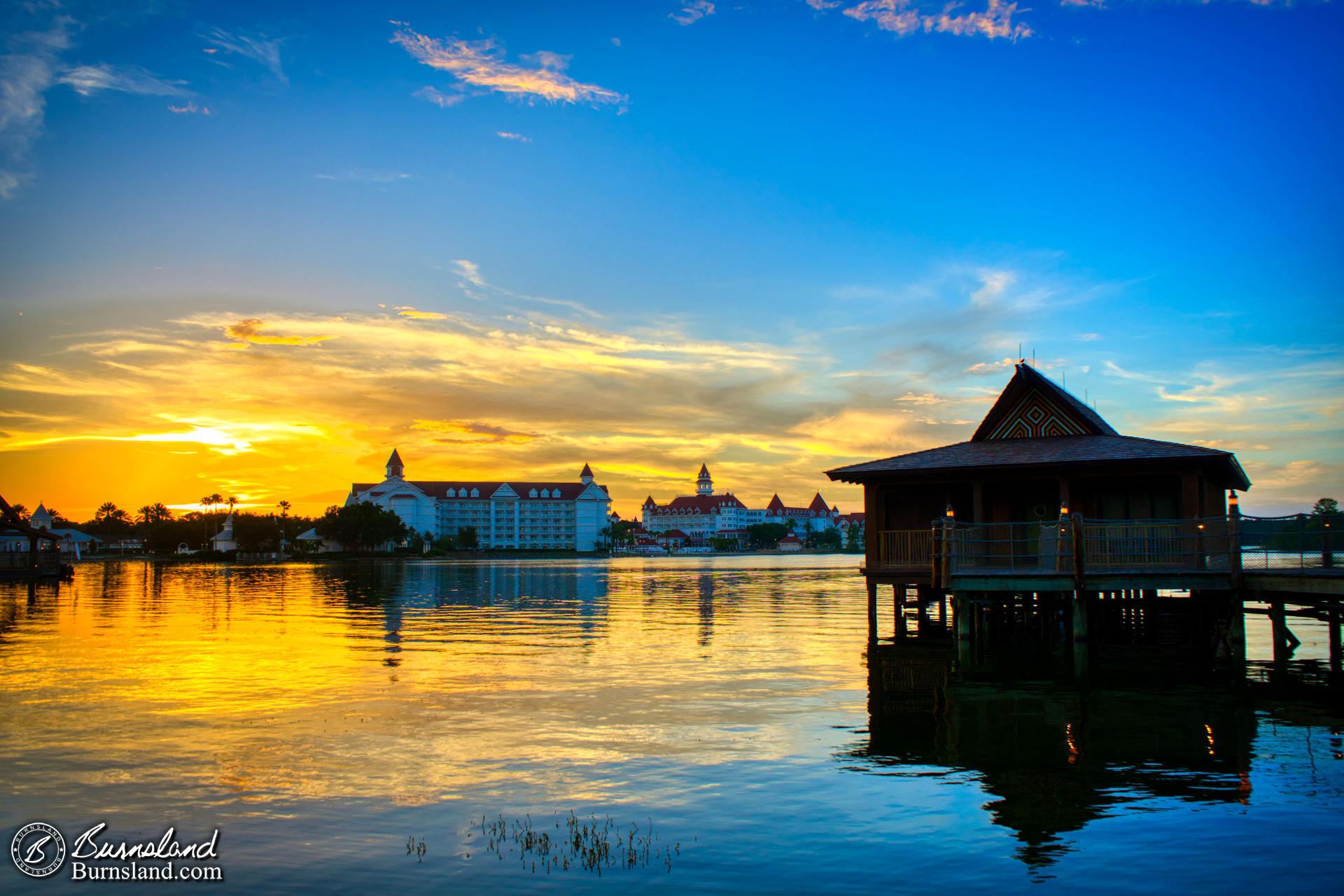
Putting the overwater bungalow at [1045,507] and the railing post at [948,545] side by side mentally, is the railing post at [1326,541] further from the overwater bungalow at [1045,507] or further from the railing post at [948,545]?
the railing post at [948,545]

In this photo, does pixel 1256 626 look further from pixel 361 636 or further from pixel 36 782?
pixel 36 782

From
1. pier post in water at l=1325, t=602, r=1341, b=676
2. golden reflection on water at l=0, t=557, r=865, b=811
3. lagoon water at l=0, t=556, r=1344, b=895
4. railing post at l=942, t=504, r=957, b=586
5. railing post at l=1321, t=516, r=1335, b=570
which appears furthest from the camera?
pier post in water at l=1325, t=602, r=1341, b=676

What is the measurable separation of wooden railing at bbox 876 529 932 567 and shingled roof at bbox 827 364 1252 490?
1896 mm

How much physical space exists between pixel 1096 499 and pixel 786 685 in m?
11.3

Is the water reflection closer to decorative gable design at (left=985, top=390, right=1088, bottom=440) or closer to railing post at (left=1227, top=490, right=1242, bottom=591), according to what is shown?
railing post at (left=1227, top=490, right=1242, bottom=591)

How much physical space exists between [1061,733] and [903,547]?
1211 cm

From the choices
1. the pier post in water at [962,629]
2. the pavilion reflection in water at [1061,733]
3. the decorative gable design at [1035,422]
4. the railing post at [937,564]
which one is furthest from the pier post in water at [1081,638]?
the decorative gable design at [1035,422]

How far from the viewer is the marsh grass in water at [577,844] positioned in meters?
9.72

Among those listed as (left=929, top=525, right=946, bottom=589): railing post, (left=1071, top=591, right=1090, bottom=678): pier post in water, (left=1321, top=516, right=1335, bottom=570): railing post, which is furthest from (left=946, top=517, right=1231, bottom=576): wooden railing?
(left=1321, top=516, right=1335, bottom=570): railing post

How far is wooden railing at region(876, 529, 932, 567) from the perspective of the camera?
86.3 feet

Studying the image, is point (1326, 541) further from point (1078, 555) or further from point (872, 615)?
point (872, 615)

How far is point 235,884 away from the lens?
30.2 feet

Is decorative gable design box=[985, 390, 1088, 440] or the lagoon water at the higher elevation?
decorative gable design box=[985, 390, 1088, 440]

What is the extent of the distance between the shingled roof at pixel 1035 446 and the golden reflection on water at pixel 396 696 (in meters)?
5.94
